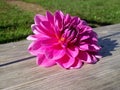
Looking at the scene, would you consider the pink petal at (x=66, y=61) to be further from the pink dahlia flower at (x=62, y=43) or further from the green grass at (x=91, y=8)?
the green grass at (x=91, y=8)

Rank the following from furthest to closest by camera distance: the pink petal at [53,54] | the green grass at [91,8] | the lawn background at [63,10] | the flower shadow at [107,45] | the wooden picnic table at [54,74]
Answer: the green grass at [91,8] → the lawn background at [63,10] → the flower shadow at [107,45] → the pink petal at [53,54] → the wooden picnic table at [54,74]

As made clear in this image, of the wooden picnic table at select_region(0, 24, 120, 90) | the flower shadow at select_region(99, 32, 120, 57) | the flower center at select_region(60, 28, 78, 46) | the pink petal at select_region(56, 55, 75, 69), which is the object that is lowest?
the flower shadow at select_region(99, 32, 120, 57)

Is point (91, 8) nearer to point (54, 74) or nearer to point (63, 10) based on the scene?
point (63, 10)

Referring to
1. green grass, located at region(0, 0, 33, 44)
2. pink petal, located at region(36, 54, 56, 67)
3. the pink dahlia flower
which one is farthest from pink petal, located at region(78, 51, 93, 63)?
green grass, located at region(0, 0, 33, 44)

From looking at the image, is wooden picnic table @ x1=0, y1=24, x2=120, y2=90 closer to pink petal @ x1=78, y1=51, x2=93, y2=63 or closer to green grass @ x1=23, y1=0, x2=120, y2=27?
pink petal @ x1=78, y1=51, x2=93, y2=63

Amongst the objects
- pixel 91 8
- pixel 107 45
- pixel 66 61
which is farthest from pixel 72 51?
pixel 91 8

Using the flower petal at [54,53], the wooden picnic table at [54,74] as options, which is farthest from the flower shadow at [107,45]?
the flower petal at [54,53]
